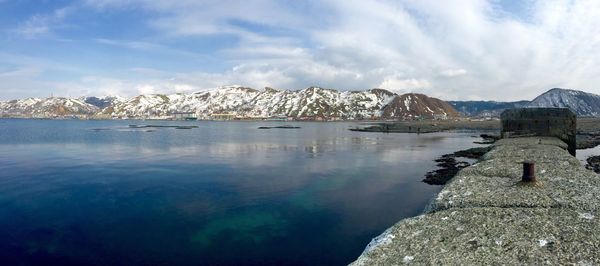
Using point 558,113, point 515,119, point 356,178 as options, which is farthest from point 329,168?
point 558,113

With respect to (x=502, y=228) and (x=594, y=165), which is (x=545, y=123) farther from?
(x=502, y=228)

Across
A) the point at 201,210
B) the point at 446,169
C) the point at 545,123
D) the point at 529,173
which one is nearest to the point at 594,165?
the point at 545,123

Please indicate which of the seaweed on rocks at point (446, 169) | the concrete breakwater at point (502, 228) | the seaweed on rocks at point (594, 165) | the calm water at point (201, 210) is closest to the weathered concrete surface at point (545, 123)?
the seaweed on rocks at point (594, 165)

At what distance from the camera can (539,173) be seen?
67.4 ft

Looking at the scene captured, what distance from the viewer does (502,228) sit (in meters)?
12.0

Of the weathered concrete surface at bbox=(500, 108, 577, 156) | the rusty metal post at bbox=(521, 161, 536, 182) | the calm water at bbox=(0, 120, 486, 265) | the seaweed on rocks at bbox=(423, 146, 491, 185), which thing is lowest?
the calm water at bbox=(0, 120, 486, 265)

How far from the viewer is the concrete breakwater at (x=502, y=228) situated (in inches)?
406

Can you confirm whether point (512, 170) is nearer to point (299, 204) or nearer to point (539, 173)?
point (539, 173)

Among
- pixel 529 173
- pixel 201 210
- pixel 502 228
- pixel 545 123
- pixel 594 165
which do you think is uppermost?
pixel 545 123

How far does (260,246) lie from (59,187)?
81.8 ft

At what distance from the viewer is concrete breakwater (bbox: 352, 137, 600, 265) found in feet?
33.9

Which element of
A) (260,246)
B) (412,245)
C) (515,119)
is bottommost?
(260,246)

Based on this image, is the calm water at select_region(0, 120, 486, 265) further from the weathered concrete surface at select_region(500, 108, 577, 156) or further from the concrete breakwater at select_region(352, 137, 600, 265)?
the weathered concrete surface at select_region(500, 108, 577, 156)

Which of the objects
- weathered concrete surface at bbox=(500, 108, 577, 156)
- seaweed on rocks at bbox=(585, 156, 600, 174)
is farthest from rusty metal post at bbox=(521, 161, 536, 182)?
weathered concrete surface at bbox=(500, 108, 577, 156)
